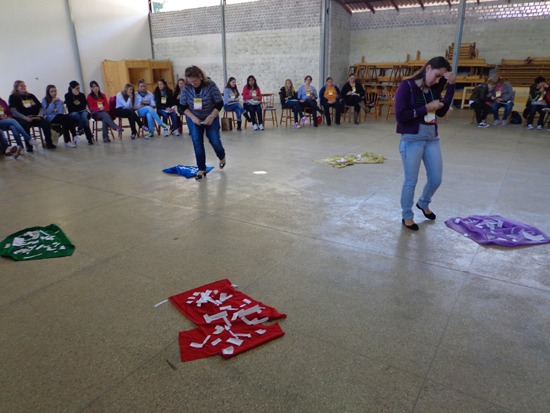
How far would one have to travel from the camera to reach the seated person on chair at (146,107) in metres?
8.41

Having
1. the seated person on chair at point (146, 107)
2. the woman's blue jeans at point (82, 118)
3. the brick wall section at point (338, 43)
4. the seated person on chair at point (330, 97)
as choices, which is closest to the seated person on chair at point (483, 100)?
the seated person on chair at point (330, 97)

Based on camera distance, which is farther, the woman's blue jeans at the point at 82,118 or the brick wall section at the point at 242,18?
the brick wall section at the point at 242,18

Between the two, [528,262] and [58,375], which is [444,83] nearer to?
[528,262]

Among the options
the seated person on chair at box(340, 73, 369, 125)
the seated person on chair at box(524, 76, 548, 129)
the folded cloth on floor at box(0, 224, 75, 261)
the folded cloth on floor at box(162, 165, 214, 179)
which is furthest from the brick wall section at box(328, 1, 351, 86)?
the folded cloth on floor at box(0, 224, 75, 261)

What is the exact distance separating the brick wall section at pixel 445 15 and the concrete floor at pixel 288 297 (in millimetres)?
10104

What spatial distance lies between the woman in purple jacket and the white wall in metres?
12.7

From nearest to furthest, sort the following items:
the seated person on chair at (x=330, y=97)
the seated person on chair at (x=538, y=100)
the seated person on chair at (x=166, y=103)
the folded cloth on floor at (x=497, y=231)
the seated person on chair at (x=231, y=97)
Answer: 1. the folded cloth on floor at (x=497, y=231)
2. the seated person on chair at (x=538, y=100)
3. the seated person on chair at (x=166, y=103)
4. the seated person on chair at (x=231, y=97)
5. the seated person on chair at (x=330, y=97)

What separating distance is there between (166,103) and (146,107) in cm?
56

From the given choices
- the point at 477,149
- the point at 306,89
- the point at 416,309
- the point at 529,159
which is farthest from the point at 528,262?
the point at 306,89

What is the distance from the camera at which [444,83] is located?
3029mm

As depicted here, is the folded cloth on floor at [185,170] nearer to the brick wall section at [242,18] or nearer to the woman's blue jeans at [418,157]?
the woman's blue jeans at [418,157]

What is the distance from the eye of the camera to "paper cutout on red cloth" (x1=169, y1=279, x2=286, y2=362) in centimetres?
193

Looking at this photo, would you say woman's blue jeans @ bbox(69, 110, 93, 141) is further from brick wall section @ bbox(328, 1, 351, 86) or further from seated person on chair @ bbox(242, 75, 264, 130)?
brick wall section @ bbox(328, 1, 351, 86)

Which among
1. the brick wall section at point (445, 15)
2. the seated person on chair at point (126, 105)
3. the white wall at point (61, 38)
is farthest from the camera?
the brick wall section at point (445, 15)
